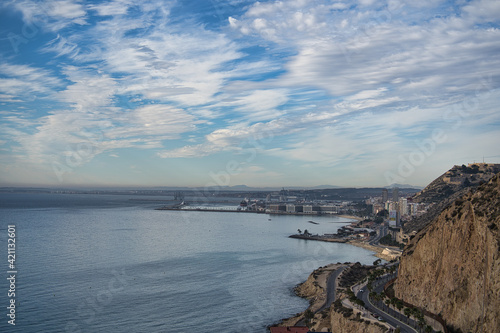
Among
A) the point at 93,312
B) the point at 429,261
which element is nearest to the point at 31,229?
the point at 93,312

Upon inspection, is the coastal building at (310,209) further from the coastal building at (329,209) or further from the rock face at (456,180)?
the rock face at (456,180)

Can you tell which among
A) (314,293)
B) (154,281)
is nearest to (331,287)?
(314,293)

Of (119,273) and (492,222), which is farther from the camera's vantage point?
(119,273)

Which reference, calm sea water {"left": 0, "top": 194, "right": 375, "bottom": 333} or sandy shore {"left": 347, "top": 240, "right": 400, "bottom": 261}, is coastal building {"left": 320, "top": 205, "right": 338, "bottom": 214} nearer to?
sandy shore {"left": 347, "top": 240, "right": 400, "bottom": 261}

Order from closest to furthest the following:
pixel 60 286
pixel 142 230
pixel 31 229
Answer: pixel 60 286 < pixel 31 229 < pixel 142 230

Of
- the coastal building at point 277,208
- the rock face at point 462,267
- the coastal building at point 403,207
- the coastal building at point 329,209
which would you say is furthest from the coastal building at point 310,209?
the rock face at point 462,267

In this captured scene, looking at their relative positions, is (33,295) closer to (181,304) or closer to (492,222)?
(181,304)
